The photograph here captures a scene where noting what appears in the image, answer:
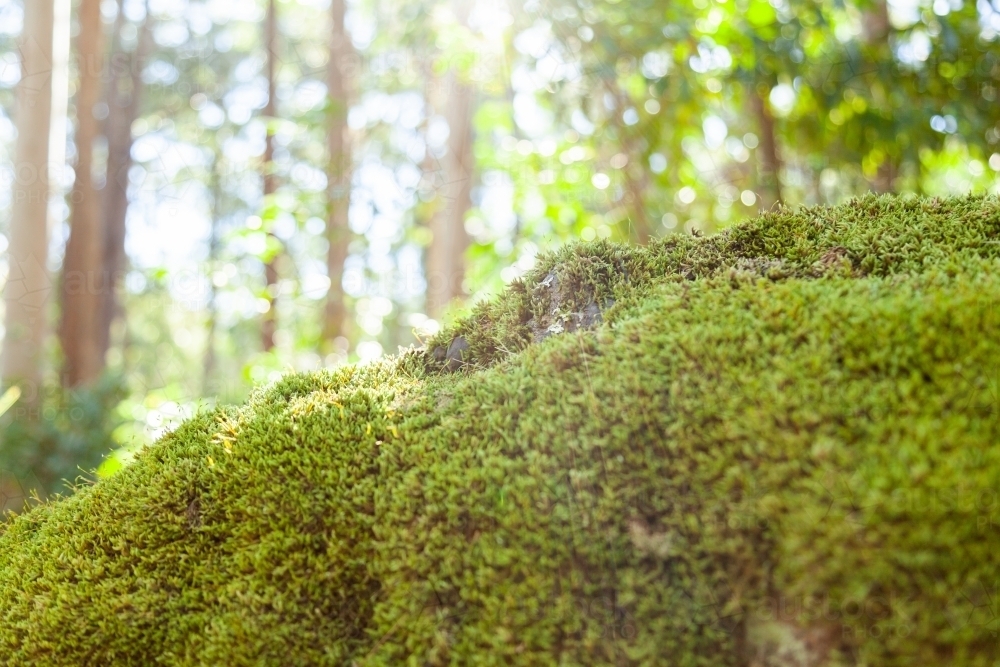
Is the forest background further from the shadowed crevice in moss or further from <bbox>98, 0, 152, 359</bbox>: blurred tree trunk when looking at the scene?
<bbox>98, 0, 152, 359</bbox>: blurred tree trunk

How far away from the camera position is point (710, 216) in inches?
271

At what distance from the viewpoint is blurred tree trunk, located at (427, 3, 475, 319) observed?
9.27m

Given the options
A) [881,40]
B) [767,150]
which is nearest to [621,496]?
[767,150]

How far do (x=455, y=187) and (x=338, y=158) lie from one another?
1.89 metres

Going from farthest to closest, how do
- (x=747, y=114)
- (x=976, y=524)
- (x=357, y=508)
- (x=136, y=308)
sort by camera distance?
1. (x=136, y=308)
2. (x=747, y=114)
3. (x=357, y=508)
4. (x=976, y=524)

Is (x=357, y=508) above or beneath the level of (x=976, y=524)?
beneath

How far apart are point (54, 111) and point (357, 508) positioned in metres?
7.78

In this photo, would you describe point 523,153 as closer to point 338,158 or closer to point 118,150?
point 338,158

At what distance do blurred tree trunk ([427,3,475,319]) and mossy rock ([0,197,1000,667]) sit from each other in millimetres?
7341

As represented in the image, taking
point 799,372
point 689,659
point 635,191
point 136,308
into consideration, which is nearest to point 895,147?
point 635,191

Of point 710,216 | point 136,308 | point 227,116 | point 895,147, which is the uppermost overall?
point 227,116

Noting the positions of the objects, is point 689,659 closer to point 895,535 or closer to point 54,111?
point 895,535

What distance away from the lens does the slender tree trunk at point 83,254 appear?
32.4 feet

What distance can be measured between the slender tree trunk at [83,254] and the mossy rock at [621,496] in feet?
31.1
